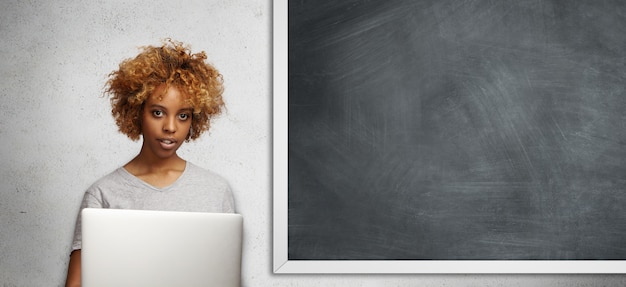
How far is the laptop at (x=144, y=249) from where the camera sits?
1394 millimetres

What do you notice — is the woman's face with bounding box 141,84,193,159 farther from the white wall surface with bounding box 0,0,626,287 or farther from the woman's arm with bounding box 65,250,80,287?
the woman's arm with bounding box 65,250,80,287

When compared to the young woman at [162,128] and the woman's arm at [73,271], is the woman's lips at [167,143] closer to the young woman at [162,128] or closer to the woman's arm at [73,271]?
the young woman at [162,128]

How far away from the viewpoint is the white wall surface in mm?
2275

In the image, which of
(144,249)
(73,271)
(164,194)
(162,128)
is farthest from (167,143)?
(144,249)

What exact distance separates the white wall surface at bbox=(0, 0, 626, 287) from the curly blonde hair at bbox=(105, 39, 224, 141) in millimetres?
30

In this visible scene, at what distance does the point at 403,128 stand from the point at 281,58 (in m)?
0.48

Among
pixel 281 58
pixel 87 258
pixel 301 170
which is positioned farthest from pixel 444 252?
pixel 87 258

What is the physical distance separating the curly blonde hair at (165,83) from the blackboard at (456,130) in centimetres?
29

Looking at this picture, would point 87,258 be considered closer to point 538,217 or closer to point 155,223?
point 155,223

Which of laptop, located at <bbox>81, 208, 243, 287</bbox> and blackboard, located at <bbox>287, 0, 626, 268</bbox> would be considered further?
blackboard, located at <bbox>287, 0, 626, 268</bbox>

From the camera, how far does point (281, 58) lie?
2311 mm

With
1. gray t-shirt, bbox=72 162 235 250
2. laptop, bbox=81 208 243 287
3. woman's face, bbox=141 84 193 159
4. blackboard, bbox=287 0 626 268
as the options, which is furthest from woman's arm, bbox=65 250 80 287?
laptop, bbox=81 208 243 287

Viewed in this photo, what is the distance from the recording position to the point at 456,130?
231cm

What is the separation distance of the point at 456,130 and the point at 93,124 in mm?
1247
